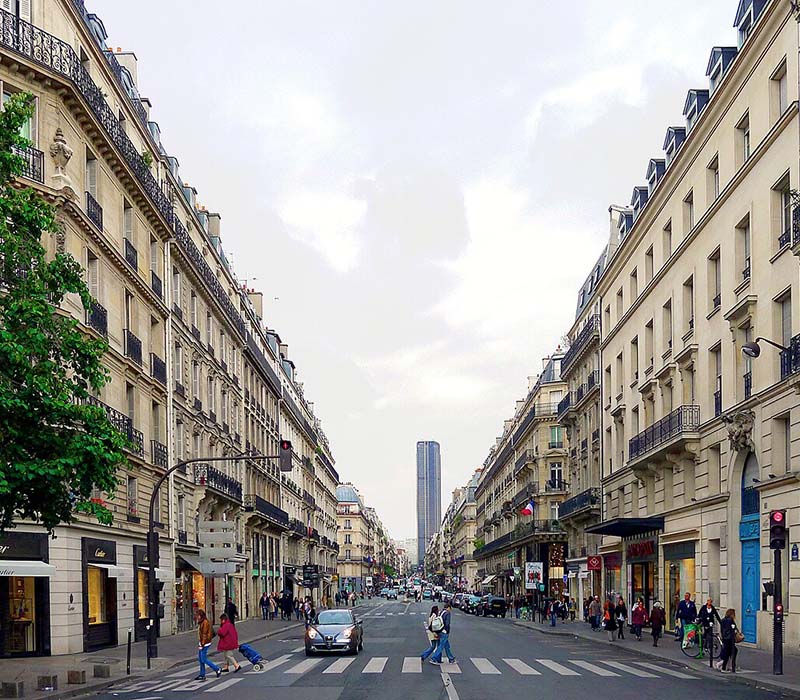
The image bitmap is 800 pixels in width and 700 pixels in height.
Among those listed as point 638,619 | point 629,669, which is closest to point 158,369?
point 638,619

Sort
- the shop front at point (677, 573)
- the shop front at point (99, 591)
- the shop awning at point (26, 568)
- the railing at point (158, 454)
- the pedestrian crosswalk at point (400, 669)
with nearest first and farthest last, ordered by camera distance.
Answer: the pedestrian crosswalk at point (400, 669)
the shop awning at point (26, 568)
the shop front at point (99, 591)
the shop front at point (677, 573)
the railing at point (158, 454)

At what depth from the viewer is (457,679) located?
23922 mm

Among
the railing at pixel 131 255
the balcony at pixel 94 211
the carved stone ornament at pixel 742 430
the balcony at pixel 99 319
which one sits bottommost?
the carved stone ornament at pixel 742 430

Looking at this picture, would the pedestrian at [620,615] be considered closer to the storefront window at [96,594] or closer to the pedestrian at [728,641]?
the pedestrian at [728,641]

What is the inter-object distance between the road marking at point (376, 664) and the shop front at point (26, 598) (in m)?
9.24

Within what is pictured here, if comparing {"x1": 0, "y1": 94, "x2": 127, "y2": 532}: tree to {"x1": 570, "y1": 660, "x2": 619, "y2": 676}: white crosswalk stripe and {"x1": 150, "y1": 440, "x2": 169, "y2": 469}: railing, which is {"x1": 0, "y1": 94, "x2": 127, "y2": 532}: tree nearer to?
{"x1": 570, "y1": 660, "x2": 619, "y2": 676}: white crosswalk stripe

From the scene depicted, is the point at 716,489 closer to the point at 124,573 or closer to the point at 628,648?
the point at 628,648

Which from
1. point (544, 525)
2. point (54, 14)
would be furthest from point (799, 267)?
point (544, 525)

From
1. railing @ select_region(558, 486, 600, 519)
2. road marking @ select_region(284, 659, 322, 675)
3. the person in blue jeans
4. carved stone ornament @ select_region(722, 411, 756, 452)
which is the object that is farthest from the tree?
railing @ select_region(558, 486, 600, 519)

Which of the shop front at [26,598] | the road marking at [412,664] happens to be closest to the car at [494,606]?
the road marking at [412,664]

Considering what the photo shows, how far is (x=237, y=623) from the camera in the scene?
58.8 metres

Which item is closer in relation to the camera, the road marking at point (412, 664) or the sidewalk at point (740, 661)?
the sidewalk at point (740, 661)

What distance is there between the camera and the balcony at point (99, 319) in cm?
3422

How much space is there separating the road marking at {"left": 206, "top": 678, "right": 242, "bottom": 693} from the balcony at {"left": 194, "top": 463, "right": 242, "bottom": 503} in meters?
25.1
